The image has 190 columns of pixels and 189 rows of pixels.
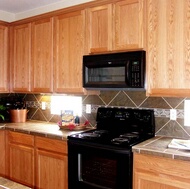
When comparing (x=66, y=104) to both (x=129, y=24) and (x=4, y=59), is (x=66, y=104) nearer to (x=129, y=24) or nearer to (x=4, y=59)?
(x=4, y=59)

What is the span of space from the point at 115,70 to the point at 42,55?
1168mm

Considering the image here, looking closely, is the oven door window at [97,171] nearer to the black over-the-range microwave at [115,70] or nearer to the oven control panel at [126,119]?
the oven control panel at [126,119]

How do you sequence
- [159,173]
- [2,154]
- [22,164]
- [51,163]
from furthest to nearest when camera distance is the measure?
[2,154]
[22,164]
[51,163]
[159,173]

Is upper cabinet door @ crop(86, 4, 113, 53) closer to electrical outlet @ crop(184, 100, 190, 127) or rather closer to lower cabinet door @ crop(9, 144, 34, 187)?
electrical outlet @ crop(184, 100, 190, 127)

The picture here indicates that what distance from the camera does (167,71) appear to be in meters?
2.26

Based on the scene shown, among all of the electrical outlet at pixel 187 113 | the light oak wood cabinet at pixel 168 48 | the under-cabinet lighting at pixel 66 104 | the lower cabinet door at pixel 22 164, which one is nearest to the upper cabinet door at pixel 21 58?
the under-cabinet lighting at pixel 66 104

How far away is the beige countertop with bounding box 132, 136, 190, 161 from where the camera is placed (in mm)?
1886

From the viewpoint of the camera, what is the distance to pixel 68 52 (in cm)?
293

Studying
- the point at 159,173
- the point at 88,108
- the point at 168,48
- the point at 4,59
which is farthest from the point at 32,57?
the point at 159,173

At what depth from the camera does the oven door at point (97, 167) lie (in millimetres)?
2125

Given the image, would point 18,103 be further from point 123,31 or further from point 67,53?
point 123,31

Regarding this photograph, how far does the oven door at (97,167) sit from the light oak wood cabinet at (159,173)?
77 millimetres

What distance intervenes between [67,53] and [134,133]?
1.22m

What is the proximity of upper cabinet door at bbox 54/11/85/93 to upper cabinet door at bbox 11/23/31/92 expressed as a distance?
1.77ft
